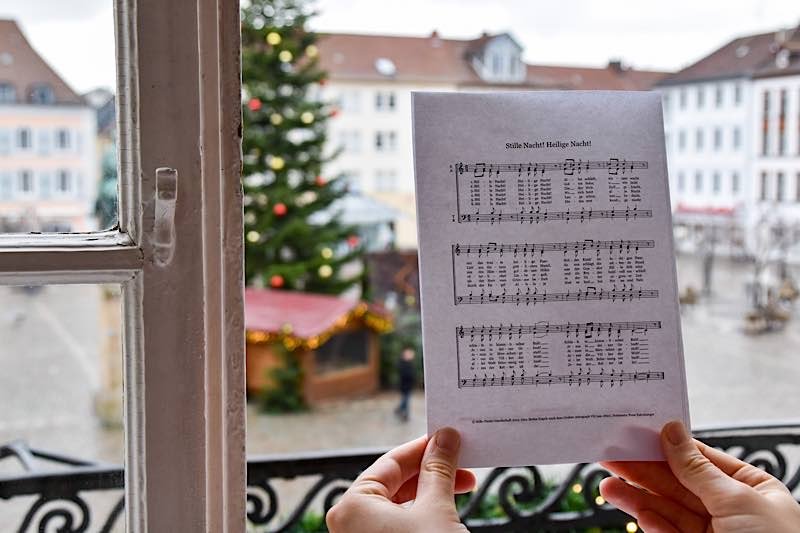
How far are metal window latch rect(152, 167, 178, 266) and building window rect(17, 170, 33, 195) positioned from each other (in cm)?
15

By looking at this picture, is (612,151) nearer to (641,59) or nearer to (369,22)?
(641,59)

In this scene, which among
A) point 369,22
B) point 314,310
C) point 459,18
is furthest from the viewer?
point 314,310

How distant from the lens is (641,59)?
2539 millimetres

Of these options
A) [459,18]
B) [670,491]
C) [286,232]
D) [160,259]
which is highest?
[459,18]

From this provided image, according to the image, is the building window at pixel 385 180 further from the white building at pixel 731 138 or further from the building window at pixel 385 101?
the white building at pixel 731 138

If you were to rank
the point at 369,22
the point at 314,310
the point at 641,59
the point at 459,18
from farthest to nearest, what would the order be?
the point at 314,310 → the point at 369,22 → the point at 459,18 → the point at 641,59

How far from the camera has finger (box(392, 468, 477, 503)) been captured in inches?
22.8

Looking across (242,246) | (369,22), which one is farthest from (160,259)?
(369,22)

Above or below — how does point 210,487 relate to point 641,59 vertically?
below

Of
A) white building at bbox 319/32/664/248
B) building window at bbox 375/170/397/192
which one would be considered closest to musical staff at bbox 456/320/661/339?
Result: white building at bbox 319/32/664/248

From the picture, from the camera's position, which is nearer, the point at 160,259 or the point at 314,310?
the point at 160,259

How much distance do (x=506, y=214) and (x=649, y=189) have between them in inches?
4.2

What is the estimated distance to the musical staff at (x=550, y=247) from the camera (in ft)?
1.86

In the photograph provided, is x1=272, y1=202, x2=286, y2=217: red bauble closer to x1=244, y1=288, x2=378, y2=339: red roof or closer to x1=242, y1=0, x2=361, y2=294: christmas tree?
x1=242, y1=0, x2=361, y2=294: christmas tree
